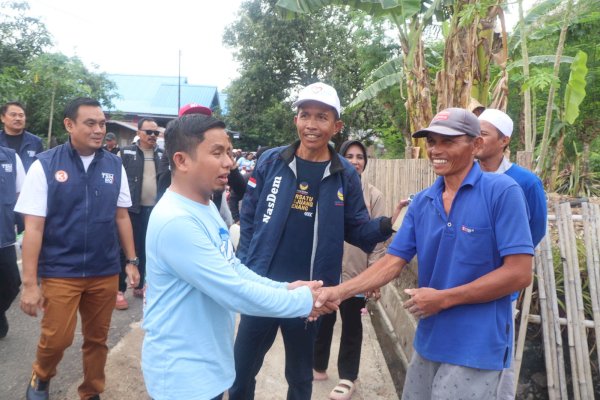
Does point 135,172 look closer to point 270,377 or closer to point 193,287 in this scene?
point 270,377

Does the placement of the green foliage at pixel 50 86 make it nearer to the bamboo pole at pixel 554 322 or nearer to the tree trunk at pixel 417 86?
the tree trunk at pixel 417 86

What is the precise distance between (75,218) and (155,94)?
111ft

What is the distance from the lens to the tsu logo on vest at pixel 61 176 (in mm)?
3070

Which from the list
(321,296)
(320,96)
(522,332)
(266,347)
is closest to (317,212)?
(321,296)

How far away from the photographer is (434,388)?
2191mm

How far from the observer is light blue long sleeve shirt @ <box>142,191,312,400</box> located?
187 centimetres

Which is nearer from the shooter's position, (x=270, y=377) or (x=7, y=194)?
(x=270, y=377)

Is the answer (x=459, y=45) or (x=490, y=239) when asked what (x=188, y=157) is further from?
(x=459, y=45)

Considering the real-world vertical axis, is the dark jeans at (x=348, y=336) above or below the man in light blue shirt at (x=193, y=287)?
below

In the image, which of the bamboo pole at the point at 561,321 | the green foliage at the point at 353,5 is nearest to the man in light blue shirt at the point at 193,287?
the bamboo pole at the point at 561,321

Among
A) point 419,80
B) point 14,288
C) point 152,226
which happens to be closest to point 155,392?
point 152,226

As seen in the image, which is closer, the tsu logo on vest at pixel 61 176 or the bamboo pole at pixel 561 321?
the tsu logo on vest at pixel 61 176

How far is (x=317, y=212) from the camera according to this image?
2.74m

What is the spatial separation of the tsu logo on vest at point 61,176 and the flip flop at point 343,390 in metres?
2.51
